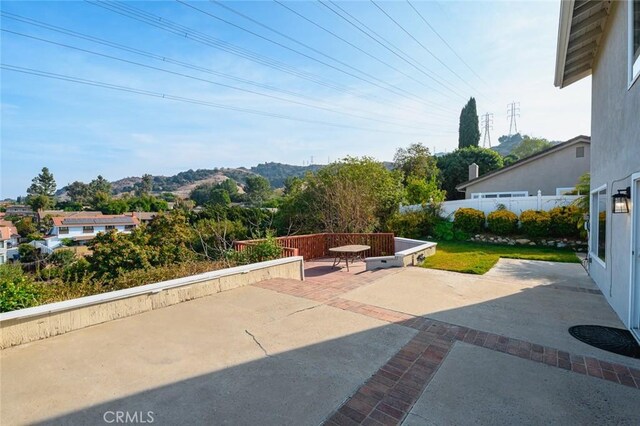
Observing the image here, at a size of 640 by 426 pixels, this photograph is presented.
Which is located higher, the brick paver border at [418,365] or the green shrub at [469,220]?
the green shrub at [469,220]

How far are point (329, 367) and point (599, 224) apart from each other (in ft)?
23.3

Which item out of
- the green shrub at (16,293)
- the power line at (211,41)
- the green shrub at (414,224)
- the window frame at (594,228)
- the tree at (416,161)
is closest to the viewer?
the green shrub at (16,293)

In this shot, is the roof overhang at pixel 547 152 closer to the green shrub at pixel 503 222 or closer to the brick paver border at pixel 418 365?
the green shrub at pixel 503 222

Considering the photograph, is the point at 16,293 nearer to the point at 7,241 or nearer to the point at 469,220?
the point at 469,220

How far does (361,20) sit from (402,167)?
18348 mm

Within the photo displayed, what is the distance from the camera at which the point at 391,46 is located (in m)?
12.4

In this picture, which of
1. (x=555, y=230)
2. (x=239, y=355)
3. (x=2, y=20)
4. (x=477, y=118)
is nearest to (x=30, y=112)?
(x=2, y=20)

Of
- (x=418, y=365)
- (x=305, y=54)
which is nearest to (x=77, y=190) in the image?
(x=305, y=54)

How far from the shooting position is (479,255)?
978 cm

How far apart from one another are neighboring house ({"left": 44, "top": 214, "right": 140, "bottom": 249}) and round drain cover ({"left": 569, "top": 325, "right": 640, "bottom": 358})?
52.6 m

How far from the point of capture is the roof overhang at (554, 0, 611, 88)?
5.48m

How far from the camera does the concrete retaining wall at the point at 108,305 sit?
3615 mm

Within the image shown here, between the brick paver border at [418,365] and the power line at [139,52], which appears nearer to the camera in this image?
the brick paver border at [418,365]

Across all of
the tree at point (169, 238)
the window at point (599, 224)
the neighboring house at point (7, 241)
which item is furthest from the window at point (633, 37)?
the neighboring house at point (7, 241)
